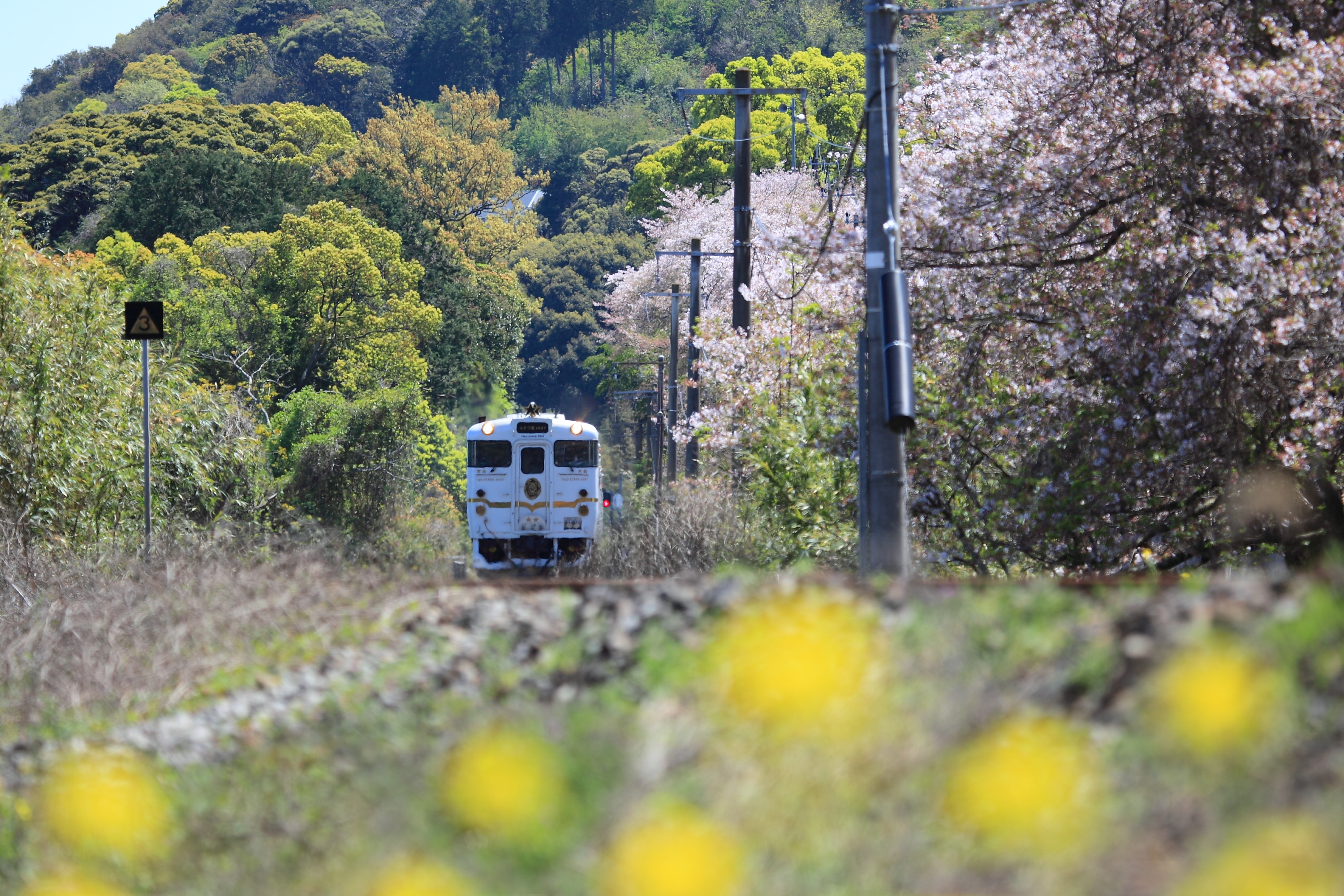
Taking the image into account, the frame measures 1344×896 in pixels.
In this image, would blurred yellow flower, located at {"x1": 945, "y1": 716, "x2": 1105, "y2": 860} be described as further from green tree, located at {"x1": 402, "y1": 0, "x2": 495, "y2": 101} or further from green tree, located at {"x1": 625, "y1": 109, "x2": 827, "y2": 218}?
green tree, located at {"x1": 402, "y1": 0, "x2": 495, "y2": 101}

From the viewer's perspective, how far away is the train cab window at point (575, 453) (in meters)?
19.9

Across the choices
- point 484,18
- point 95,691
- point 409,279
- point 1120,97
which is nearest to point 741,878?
point 95,691

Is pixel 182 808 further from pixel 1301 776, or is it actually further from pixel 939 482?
pixel 939 482

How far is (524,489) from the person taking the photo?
1984cm

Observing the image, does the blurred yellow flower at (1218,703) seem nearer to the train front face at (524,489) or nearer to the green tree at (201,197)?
the train front face at (524,489)

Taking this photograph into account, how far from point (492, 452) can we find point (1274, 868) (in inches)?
679

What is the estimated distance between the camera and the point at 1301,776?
3818 millimetres

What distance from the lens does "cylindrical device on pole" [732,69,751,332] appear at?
18844mm

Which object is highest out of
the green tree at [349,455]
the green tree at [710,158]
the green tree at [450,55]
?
the green tree at [450,55]

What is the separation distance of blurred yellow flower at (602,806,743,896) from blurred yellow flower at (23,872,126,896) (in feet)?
5.45

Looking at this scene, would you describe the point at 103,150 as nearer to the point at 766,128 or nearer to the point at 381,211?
the point at 381,211

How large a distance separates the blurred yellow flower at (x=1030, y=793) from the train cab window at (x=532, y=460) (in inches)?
633

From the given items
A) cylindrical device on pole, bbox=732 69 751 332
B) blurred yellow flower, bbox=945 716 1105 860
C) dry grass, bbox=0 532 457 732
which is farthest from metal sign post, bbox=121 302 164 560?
cylindrical device on pole, bbox=732 69 751 332

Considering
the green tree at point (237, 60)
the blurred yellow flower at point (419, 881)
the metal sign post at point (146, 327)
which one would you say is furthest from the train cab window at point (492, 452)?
the green tree at point (237, 60)
